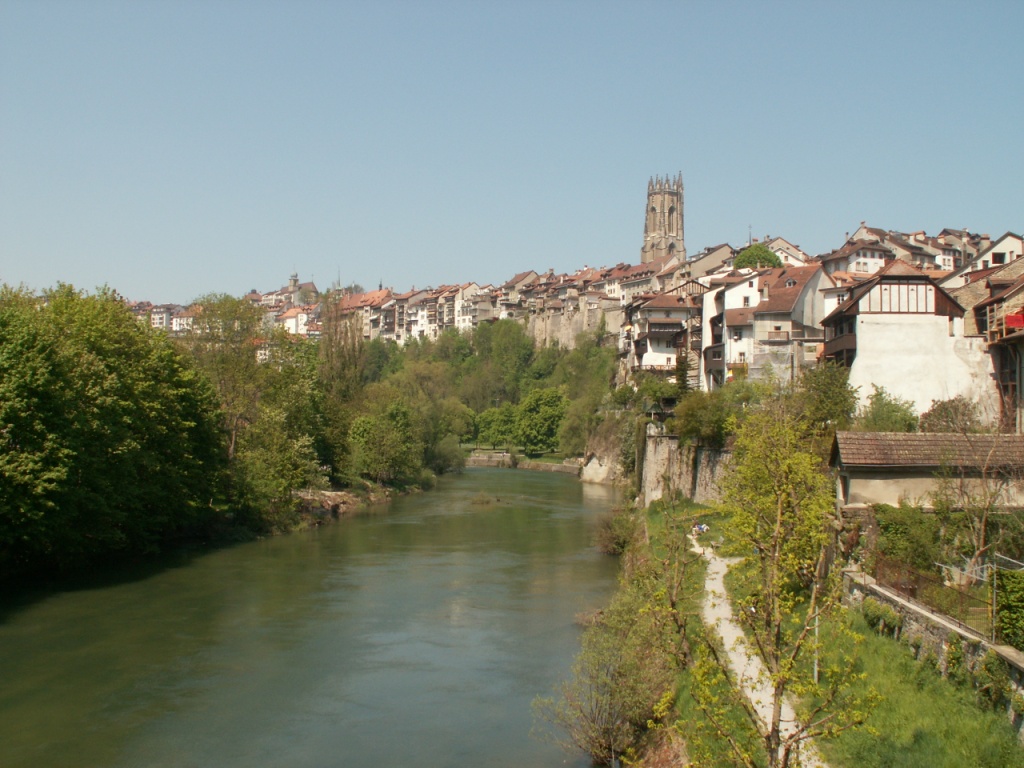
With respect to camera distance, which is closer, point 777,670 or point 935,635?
point 777,670

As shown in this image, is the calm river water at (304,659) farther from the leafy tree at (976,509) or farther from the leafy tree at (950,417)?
the leafy tree at (950,417)

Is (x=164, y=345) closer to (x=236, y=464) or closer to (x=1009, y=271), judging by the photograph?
(x=236, y=464)

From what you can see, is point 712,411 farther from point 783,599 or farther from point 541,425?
point 541,425

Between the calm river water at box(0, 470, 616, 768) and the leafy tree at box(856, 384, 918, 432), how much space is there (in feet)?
25.3

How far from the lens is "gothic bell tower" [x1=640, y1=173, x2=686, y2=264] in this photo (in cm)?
14450

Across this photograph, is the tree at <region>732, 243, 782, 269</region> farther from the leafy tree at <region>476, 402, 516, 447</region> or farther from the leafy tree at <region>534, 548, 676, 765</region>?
the leafy tree at <region>534, 548, 676, 765</region>

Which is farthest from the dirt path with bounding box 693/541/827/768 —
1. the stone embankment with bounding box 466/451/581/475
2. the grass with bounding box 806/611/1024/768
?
the stone embankment with bounding box 466/451/581/475

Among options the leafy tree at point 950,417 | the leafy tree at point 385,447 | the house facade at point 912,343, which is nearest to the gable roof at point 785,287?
the house facade at point 912,343

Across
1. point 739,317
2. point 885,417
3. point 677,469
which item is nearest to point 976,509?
point 885,417

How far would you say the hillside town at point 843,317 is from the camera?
29.5m

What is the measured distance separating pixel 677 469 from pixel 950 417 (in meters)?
14.4

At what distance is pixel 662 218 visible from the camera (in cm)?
14575

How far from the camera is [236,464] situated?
119ft

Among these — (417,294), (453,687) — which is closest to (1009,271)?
(453,687)
